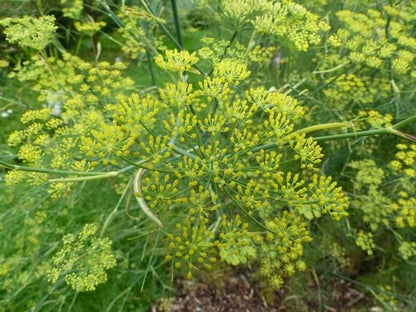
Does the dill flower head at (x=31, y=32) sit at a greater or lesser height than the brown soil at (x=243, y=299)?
greater

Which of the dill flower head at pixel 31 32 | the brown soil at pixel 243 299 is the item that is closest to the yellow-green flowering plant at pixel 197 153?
the dill flower head at pixel 31 32

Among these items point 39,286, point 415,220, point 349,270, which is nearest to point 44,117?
point 39,286

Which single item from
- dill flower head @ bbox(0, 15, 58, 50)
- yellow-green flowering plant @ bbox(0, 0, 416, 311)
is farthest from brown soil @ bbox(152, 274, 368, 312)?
dill flower head @ bbox(0, 15, 58, 50)

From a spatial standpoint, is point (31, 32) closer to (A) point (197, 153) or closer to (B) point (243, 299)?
(A) point (197, 153)

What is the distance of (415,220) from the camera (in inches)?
96.0

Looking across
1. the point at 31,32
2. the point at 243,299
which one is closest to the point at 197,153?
the point at 31,32

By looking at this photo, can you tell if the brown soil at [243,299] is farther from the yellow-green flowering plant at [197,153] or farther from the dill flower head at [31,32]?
the dill flower head at [31,32]

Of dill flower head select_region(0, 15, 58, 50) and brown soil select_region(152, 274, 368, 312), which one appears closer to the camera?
dill flower head select_region(0, 15, 58, 50)

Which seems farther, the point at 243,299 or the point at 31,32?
the point at 243,299

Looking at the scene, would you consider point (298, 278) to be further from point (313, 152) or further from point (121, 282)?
point (313, 152)

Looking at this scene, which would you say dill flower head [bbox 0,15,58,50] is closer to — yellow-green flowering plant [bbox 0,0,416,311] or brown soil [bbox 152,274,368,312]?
yellow-green flowering plant [bbox 0,0,416,311]

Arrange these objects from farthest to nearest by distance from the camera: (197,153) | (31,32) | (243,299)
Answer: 1. (243,299)
2. (31,32)
3. (197,153)

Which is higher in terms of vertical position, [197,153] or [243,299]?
[197,153]

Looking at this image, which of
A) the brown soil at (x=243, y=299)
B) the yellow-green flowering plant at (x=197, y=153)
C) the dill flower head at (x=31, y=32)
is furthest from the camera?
the brown soil at (x=243, y=299)
